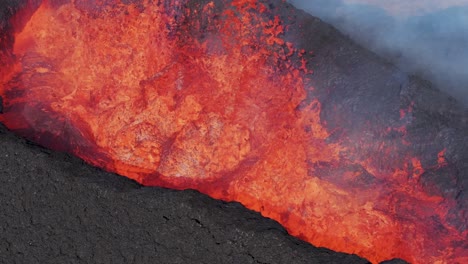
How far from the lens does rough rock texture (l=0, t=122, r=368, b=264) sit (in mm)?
3015

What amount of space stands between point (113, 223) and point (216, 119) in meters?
1.04

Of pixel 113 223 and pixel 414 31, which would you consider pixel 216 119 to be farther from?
pixel 414 31

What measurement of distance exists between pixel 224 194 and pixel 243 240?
62cm

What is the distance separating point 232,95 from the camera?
368cm

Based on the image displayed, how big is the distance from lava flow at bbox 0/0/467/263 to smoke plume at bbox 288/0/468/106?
117 centimetres

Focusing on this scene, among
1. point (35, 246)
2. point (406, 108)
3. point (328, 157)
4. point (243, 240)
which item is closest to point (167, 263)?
point (243, 240)

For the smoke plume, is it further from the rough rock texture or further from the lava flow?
the rough rock texture

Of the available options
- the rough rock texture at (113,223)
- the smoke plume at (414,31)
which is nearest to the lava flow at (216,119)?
the rough rock texture at (113,223)

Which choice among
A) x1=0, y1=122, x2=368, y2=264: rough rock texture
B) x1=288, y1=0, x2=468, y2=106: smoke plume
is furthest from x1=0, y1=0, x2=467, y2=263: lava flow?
x1=288, y1=0, x2=468, y2=106: smoke plume

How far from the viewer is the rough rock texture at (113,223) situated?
302 centimetres

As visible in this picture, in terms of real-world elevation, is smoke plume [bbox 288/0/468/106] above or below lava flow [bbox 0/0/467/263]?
above

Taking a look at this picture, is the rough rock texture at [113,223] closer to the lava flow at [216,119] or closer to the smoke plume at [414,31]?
the lava flow at [216,119]

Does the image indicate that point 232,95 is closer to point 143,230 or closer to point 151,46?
point 151,46

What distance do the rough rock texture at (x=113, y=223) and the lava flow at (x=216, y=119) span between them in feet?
1.20
